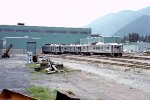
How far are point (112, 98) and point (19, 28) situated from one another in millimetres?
104114

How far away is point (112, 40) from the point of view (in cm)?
10688

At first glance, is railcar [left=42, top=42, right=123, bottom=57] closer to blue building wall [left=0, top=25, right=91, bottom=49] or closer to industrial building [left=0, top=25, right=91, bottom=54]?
industrial building [left=0, top=25, right=91, bottom=54]

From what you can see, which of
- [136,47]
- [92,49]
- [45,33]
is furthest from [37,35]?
[92,49]

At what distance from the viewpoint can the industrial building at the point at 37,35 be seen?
103 metres

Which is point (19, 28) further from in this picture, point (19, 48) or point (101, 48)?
point (101, 48)

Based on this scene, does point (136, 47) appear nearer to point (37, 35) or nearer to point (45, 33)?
point (45, 33)

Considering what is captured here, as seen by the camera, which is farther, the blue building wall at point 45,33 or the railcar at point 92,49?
the blue building wall at point 45,33

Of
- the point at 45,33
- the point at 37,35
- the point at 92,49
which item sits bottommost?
the point at 92,49

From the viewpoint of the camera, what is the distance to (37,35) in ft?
382

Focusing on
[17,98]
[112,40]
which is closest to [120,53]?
[112,40]

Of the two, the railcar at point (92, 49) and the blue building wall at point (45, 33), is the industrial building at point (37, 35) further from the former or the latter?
the railcar at point (92, 49)

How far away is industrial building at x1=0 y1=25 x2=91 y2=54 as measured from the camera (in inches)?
4053

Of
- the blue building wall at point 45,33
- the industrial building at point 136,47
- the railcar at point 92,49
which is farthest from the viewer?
the blue building wall at point 45,33

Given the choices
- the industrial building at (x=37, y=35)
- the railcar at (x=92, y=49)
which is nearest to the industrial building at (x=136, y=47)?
the industrial building at (x=37, y=35)
